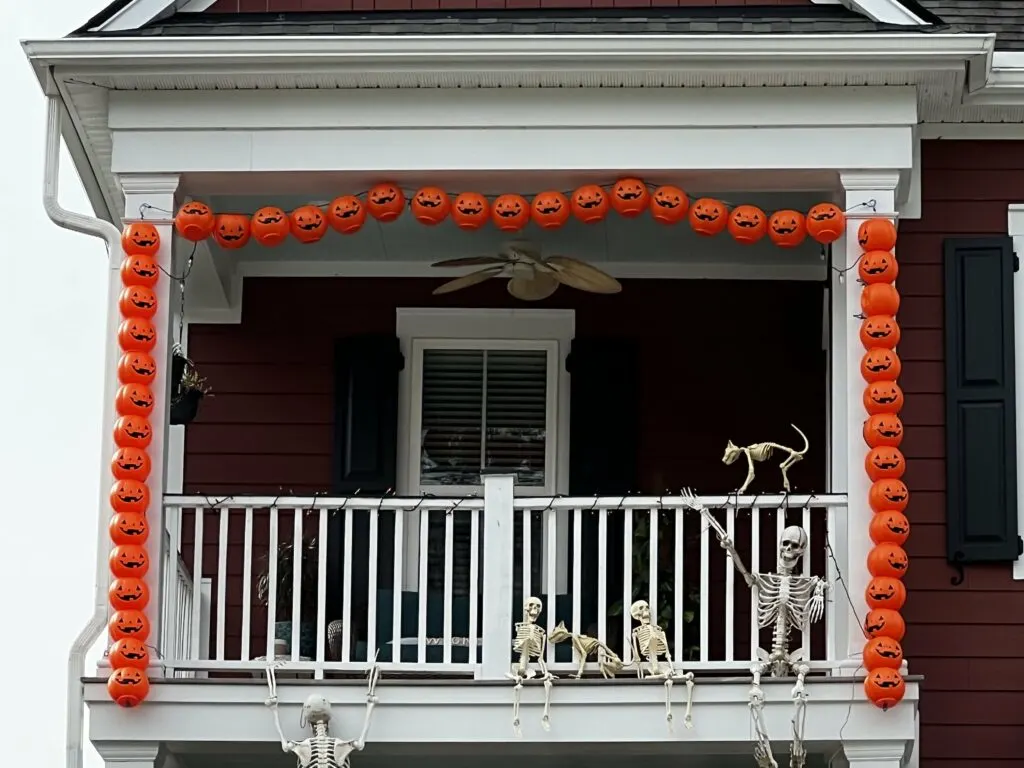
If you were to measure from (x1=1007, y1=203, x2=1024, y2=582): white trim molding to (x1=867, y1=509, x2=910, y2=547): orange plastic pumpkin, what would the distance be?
43.3 inches

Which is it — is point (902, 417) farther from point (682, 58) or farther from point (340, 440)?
point (340, 440)

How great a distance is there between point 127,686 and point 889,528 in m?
3.50

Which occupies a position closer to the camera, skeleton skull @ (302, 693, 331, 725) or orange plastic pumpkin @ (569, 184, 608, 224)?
skeleton skull @ (302, 693, 331, 725)

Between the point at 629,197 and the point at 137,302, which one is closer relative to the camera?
the point at 137,302

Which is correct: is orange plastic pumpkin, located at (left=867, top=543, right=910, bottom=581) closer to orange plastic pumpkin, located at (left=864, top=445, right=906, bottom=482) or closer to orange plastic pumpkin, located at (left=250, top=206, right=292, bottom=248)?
orange plastic pumpkin, located at (left=864, top=445, right=906, bottom=482)

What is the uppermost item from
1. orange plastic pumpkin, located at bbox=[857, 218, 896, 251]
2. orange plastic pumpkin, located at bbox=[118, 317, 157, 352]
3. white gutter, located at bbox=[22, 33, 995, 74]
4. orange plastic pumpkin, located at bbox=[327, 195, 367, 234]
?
white gutter, located at bbox=[22, 33, 995, 74]

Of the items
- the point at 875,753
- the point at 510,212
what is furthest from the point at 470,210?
the point at 875,753

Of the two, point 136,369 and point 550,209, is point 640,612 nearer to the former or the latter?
point 550,209

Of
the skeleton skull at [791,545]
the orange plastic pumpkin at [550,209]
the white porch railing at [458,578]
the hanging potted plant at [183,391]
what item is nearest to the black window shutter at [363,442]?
the white porch railing at [458,578]

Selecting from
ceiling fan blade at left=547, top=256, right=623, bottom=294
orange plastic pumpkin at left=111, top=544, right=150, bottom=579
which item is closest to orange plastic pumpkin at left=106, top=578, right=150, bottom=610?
orange plastic pumpkin at left=111, top=544, right=150, bottom=579

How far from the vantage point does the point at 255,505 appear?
10359 mm

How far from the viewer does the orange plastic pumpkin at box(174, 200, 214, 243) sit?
414 inches

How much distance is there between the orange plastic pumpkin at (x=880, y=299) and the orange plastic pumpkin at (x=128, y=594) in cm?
357

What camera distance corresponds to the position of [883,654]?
9.94 m
